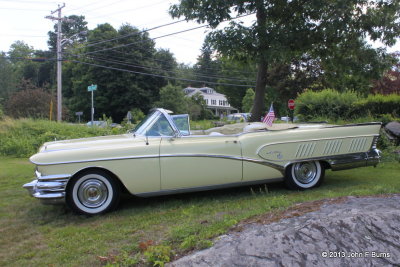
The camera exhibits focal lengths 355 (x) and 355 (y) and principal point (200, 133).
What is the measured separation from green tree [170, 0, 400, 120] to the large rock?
5.76m

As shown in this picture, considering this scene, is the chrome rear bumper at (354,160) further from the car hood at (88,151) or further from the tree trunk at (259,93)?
the tree trunk at (259,93)

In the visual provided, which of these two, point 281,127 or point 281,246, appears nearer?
point 281,246

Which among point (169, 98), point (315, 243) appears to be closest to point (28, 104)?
point (169, 98)

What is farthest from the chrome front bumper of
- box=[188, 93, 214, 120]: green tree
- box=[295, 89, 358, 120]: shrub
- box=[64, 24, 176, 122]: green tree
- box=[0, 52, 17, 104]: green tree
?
box=[0, 52, 17, 104]: green tree

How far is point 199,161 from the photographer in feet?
16.4

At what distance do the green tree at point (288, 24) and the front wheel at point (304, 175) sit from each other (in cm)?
351

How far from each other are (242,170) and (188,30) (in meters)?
11.5

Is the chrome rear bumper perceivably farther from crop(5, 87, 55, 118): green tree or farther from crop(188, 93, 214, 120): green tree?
crop(188, 93, 214, 120): green tree

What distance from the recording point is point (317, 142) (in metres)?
5.62

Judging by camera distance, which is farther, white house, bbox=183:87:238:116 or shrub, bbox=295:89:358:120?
white house, bbox=183:87:238:116

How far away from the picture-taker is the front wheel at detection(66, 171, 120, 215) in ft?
15.1

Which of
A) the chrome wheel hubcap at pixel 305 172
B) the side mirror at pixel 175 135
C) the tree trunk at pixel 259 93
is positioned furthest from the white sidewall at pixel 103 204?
the tree trunk at pixel 259 93

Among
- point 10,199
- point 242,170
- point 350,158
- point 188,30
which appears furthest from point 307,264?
point 188,30

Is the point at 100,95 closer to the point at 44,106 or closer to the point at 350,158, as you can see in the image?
the point at 44,106
